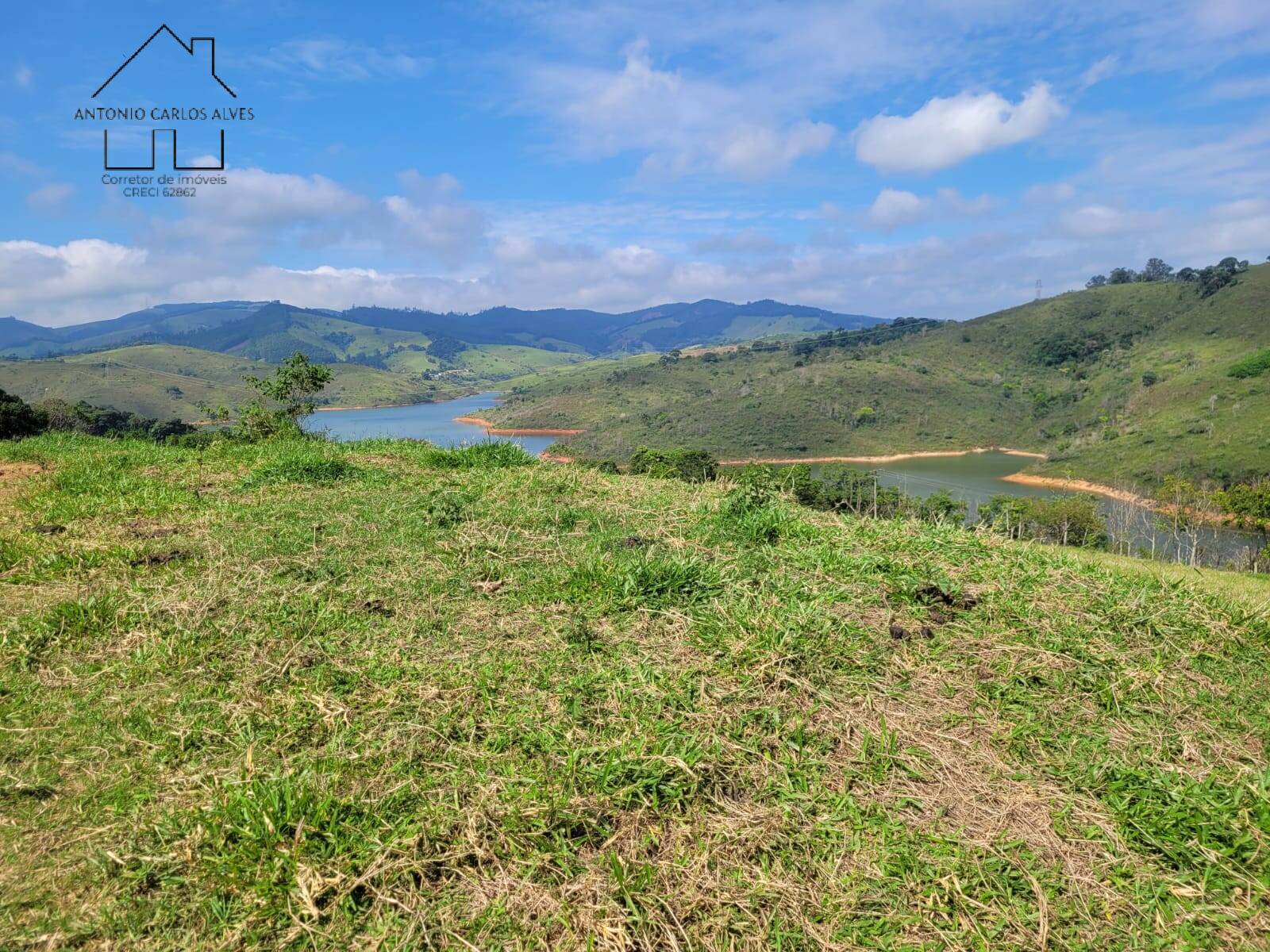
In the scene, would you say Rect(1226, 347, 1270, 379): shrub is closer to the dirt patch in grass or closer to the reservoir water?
the reservoir water

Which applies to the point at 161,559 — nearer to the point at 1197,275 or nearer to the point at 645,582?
the point at 645,582

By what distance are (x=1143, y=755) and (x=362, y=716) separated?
3711 mm

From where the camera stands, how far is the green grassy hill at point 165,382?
88.8 metres

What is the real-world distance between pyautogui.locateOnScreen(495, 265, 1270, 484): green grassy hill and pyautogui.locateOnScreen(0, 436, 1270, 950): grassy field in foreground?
55775 mm

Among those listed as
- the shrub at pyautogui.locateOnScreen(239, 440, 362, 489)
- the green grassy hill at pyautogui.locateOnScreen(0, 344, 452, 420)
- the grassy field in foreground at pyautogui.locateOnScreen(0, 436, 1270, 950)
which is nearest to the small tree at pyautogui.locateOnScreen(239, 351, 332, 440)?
the shrub at pyautogui.locateOnScreen(239, 440, 362, 489)

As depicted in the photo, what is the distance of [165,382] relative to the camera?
104m

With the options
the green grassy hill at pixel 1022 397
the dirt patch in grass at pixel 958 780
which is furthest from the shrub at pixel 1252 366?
the dirt patch in grass at pixel 958 780

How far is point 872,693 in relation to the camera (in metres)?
3.54

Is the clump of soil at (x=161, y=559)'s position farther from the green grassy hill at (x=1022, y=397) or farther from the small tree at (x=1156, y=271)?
the small tree at (x=1156, y=271)

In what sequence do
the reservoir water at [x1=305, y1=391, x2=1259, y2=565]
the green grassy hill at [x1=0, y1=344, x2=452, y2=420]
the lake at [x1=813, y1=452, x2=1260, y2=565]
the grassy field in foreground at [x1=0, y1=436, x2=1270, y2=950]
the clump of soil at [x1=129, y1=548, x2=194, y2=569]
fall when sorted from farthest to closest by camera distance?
the green grassy hill at [x1=0, y1=344, x2=452, y2=420] → the reservoir water at [x1=305, y1=391, x2=1259, y2=565] → the lake at [x1=813, y1=452, x2=1260, y2=565] → the clump of soil at [x1=129, y1=548, x2=194, y2=569] → the grassy field in foreground at [x1=0, y1=436, x2=1270, y2=950]

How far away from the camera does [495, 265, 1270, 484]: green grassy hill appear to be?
2297 inches

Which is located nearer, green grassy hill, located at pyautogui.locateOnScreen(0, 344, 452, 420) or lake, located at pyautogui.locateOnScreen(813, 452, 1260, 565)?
lake, located at pyautogui.locateOnScreen(813, 452, 1260, 565)

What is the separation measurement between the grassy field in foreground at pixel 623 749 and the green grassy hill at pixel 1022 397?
5577 cm

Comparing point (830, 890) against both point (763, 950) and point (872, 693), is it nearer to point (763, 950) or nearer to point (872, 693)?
point (763, 950)
